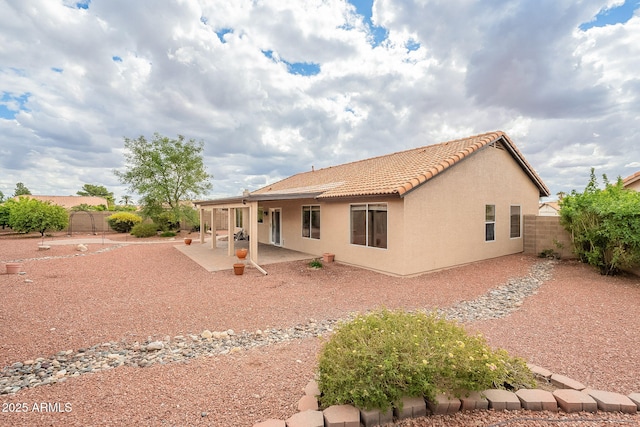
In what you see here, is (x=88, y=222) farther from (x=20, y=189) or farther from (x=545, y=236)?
(x=20, y=189)

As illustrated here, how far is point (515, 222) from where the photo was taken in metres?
13.8

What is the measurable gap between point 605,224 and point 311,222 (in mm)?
10930

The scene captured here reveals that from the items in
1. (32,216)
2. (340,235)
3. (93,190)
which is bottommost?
(340,235)

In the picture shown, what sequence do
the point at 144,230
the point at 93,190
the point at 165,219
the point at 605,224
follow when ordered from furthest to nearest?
the point at 93,190
the point at 165,219
the point at 144,230
the point at 605,224

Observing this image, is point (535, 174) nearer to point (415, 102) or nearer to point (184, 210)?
point (415, 102)

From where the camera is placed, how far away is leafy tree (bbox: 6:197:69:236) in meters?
21.4

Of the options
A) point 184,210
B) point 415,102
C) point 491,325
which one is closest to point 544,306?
point 491,325

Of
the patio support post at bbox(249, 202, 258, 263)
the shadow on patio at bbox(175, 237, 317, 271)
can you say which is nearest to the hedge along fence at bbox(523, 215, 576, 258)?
the shadow on patio at bbox(175, 237, 317, 271)

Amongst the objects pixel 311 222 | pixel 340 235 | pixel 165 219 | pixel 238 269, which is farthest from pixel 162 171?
pixel 340 235

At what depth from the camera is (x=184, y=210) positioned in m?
24.9

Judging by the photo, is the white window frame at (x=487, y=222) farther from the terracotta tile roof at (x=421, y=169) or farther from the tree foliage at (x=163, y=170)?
the tree foliage at (x=163, y=170)

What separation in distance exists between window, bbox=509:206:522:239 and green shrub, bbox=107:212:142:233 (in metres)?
29.7

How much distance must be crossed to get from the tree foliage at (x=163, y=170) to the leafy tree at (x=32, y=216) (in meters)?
5.47

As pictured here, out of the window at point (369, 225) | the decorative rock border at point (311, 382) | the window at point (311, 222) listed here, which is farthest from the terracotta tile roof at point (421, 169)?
Answer: the decorative rock border at point (311, 382)
